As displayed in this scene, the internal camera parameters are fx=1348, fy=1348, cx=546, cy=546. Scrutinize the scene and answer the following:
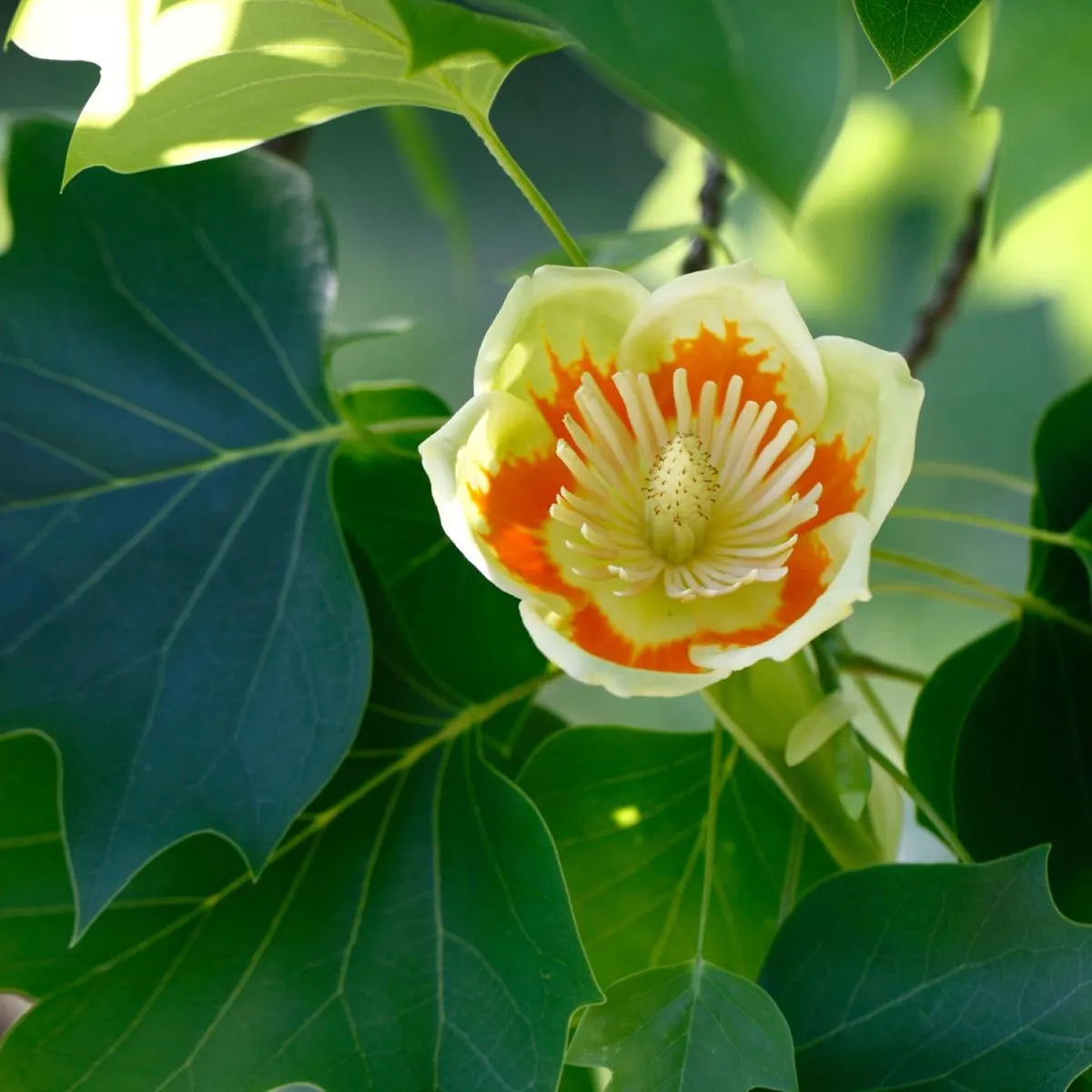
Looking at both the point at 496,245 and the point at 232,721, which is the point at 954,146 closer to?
the point at 232,721

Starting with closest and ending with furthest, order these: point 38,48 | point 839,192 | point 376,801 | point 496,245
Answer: point 38,48 → point 376,801 → point 839,192 → point 496,245

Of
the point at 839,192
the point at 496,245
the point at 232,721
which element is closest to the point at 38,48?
the point at 232,721

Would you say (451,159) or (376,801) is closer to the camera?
(376,801)

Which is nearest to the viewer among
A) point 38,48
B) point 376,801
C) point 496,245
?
point 38,48

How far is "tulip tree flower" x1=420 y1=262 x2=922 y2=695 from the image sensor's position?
41 centimetres

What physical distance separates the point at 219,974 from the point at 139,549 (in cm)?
16

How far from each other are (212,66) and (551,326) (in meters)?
0.13

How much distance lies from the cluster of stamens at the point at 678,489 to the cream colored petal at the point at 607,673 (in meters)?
0.07

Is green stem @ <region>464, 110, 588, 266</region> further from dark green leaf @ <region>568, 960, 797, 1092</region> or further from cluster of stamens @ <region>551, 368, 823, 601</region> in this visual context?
dark green leaf @ <region>568, 960, 797, 1092</region>

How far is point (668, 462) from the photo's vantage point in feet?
1.57

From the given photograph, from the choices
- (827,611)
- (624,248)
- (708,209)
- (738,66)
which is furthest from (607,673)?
(708,209)

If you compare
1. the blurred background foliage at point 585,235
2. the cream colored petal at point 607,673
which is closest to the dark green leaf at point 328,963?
the cream colored petal at point 607,673

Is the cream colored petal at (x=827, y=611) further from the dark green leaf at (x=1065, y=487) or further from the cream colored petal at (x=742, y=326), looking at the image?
the dark green leaf at (x=1065, y=487)

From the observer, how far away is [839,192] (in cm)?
95
